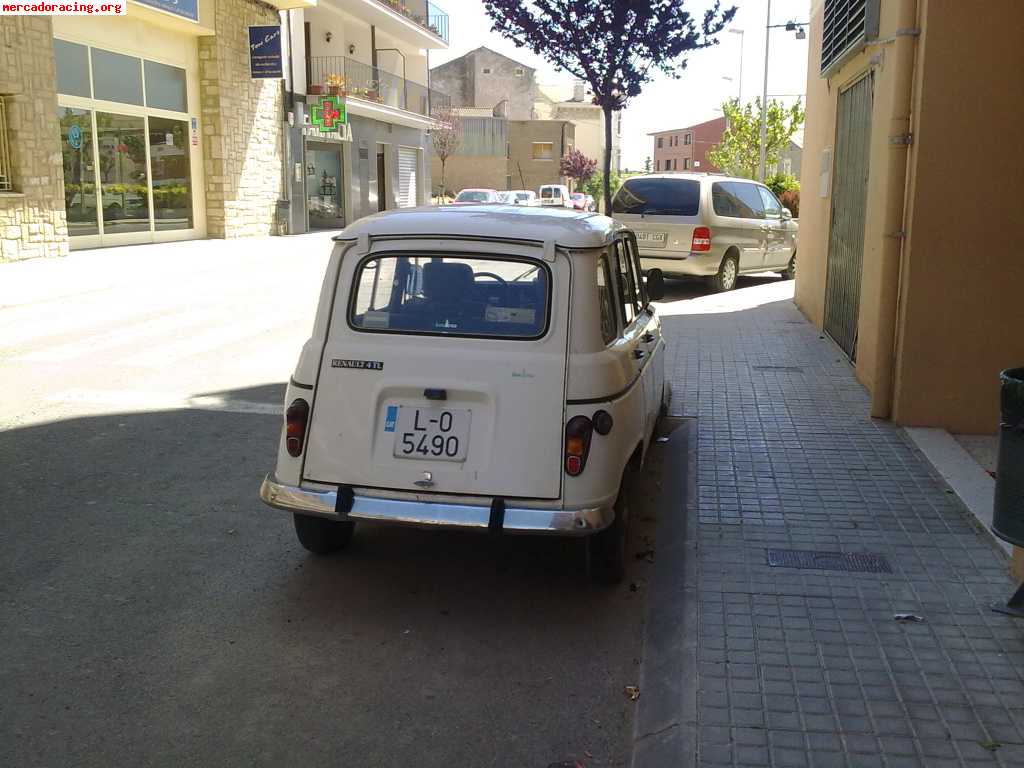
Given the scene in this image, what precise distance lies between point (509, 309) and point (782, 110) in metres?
54.6

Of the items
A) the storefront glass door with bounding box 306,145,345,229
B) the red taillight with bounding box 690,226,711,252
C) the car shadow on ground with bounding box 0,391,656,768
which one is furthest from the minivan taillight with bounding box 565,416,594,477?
the storefront glass door with bounding box 306,145,345,229

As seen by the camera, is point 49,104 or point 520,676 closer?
point 520,676

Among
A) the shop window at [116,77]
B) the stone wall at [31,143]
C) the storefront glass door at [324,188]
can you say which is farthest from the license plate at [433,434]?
the storefront glass door at [324,188]

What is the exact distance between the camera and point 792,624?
421 centimetres

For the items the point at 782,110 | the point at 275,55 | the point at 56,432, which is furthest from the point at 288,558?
the point at 782,110

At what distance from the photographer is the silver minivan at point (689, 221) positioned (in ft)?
51.6

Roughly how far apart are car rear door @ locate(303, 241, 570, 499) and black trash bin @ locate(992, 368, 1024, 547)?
1.73 m

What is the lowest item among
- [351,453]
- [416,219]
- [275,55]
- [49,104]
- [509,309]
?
[351,453]

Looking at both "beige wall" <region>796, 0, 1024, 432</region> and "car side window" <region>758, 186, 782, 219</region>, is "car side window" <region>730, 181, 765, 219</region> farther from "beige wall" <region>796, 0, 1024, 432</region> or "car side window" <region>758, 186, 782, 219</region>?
"beige wall" <region>796, 0, 1024, 432</region>

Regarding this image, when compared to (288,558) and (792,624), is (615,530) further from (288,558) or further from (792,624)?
(288,558)

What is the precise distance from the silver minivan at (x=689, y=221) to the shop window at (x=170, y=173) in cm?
1373

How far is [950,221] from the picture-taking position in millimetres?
6996

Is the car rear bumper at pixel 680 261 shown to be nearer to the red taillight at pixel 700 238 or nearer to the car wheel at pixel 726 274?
the red taillight at pixel 700 238

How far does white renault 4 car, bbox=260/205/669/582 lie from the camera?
4.40 m
